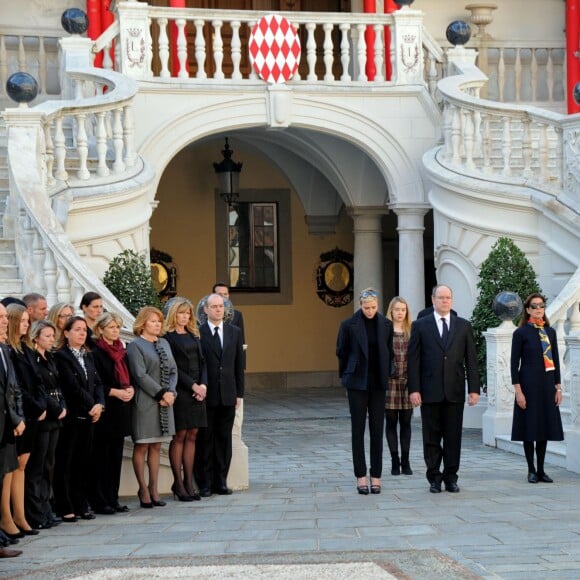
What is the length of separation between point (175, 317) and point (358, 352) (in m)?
1.40

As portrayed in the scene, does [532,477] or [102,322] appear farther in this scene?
[532,477]

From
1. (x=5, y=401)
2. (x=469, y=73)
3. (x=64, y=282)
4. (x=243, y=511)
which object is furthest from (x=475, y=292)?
(x=5, y=401)

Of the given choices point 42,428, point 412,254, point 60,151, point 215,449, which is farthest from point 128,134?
point 42,428

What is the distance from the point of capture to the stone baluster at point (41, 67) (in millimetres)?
18203

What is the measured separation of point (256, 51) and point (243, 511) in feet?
29.3

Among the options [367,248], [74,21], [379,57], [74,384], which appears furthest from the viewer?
[367,248]

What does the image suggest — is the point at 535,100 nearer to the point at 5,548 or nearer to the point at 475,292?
the point at 475,292

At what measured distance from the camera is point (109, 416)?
31.5ft

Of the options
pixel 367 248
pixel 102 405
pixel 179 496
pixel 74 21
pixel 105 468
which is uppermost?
pixel 74 21

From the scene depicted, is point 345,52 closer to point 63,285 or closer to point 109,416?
point 63,285

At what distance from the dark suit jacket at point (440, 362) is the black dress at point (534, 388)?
0.73 meters

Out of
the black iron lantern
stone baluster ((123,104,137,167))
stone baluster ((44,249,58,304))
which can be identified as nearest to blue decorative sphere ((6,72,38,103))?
stone baluster ((123,104,137,167))

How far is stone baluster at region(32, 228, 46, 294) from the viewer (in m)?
11.8

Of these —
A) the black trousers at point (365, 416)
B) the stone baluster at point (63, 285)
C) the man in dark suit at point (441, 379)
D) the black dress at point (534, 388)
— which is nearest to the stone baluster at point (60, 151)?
the stone baluster at point (63, 285)
